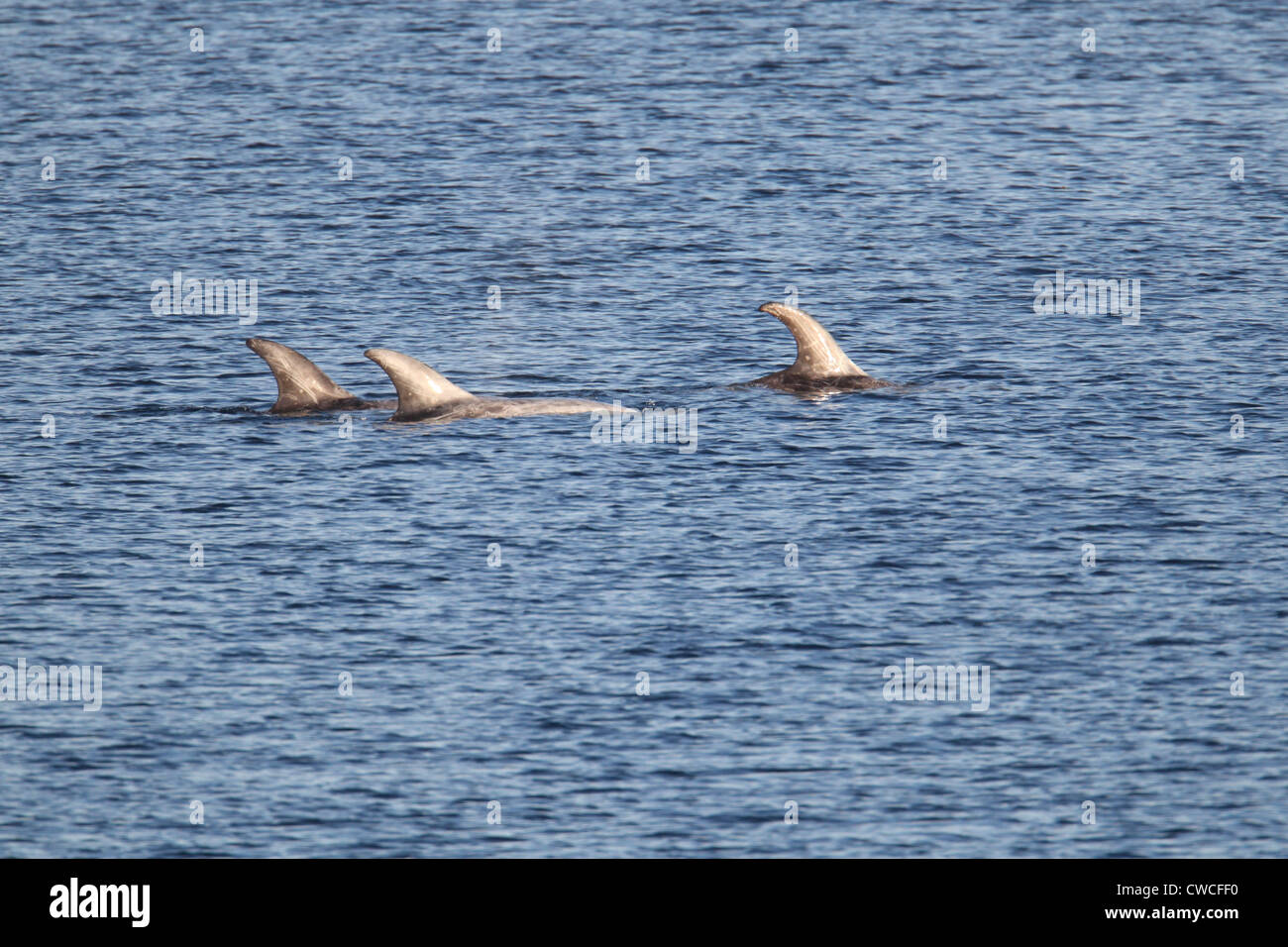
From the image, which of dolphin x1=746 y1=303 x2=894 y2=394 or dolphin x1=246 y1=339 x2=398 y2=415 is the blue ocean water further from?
dolphin x1=246 y1=339 x2=398 y2=415

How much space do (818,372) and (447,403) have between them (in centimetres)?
844

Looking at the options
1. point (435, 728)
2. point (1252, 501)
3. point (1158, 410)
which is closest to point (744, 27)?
point (1158, 410)

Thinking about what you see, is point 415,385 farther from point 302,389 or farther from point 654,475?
point 654,475

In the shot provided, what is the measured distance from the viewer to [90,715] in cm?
2889

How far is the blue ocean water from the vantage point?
87.2ft

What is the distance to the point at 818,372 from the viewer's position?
44906 mm

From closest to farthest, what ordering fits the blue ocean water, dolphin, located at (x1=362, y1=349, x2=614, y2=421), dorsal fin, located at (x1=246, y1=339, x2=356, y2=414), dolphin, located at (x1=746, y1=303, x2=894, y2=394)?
the blue ocean water → dolphin, located at (x1=362, y1=349, x2=614, y2=421) → dorsal fin, located at (x1=246, y1=339, x2=356, y2=414) → dolphin, located at (x1=746, y1=303, x2=894, y2=394)

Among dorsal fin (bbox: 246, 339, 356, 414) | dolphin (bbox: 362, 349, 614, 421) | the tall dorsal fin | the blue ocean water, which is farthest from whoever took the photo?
dorsal fin (bbox: 246, 339, 356, 414)

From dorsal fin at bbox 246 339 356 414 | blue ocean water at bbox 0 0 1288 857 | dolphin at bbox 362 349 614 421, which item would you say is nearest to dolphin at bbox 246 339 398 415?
dorsal fin at bbox 246 339 356 414

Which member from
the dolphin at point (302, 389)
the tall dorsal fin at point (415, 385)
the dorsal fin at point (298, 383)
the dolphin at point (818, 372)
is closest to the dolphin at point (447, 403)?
the tall dorsal fin at point (415, 385)

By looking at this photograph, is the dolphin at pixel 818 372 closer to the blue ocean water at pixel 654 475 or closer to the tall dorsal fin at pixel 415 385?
the blue ocean water at pixel 654 475

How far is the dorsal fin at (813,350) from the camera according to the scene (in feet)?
144
